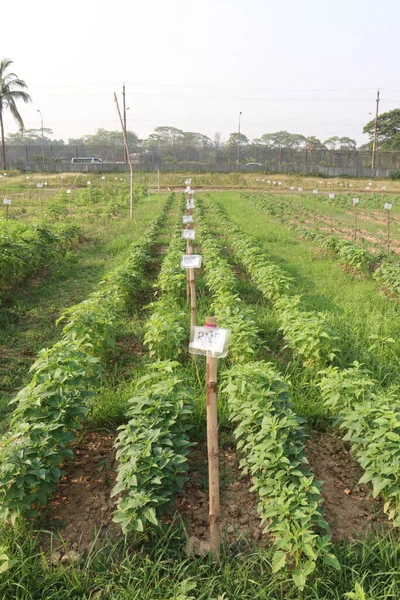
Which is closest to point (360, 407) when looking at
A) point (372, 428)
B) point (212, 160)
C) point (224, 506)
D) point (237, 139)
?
point (372, 428)

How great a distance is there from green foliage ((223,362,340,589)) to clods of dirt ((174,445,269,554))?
0.10 meters

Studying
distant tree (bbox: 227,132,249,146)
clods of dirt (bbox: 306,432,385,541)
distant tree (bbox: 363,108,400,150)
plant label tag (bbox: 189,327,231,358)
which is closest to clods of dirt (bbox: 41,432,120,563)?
plant label tag (bbox: 189,327,231,358)

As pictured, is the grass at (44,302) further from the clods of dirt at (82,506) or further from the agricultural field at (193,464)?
the clods of dirt at (82,506)

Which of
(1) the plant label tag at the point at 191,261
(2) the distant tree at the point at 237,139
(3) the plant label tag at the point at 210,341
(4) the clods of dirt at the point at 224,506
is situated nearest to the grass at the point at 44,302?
(4) the clods of dirt at the point at 224,506

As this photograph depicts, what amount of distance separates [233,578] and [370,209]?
20.9 meters

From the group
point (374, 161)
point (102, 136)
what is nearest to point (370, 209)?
point (374, 161)

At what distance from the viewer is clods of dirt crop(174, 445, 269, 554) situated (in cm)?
263

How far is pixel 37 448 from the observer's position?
272 centimetres

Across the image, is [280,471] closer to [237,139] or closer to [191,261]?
[191,261]

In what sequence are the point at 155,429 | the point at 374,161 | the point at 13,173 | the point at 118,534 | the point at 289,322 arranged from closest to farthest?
the point at 118,534, the point at 155,429, the point at 289,322, the point at 13,173, the point at 374,161

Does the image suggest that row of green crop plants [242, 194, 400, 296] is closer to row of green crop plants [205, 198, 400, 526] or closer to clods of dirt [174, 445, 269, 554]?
row of green crop plants [205, 198, 400, 526]

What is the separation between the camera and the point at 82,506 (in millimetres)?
2842

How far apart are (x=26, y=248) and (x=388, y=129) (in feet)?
178

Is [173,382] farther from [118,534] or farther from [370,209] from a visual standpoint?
[370,209]
